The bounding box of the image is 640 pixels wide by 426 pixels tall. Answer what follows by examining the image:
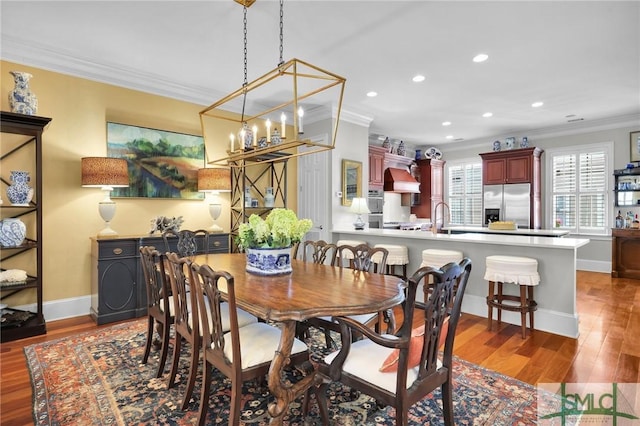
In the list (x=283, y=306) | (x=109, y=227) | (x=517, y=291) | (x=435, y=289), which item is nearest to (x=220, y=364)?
(x=283, y=306)

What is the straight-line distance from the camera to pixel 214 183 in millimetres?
4539

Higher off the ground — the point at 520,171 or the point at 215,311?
the point at 520,171

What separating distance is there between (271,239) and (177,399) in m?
1.17

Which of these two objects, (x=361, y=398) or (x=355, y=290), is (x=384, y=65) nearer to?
(x=355, y=290)

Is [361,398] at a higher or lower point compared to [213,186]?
lower

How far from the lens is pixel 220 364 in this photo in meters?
1.80

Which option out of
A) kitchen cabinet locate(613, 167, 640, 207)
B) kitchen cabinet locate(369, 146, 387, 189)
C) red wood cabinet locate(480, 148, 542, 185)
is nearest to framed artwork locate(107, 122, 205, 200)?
kitchen cabinet locate(369, 146, 387, 189)

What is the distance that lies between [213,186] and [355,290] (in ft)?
10.2

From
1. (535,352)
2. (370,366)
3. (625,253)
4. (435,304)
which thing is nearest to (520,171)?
(625,253)

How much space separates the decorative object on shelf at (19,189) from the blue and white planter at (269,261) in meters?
2.52

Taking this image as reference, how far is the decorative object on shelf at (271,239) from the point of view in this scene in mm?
A: 2342

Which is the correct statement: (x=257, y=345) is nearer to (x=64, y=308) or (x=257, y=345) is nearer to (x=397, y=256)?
(x=397, y=256)

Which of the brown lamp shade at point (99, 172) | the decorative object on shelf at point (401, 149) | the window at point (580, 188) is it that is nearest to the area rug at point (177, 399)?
the brown lamp shade at point (99, 172)

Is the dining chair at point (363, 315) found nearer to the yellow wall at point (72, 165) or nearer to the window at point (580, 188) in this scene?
the yellow wall at point (72, 165)
